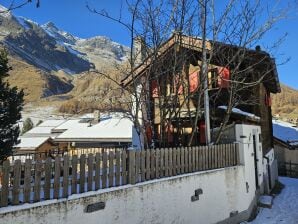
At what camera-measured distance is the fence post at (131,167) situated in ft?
26.3

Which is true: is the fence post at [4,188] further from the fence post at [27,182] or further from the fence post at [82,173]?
the fence post at [82,173]

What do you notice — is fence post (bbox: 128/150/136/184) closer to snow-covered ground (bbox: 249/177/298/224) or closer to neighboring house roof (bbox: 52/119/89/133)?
snow-covered ground (bbox: 249/177/298/224)

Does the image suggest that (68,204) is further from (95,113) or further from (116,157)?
(95,113)

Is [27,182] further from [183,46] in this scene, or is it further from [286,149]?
[286,149]

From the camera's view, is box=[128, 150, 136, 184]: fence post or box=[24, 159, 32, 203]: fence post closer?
box=[24, 159, 32, 203]: fence post

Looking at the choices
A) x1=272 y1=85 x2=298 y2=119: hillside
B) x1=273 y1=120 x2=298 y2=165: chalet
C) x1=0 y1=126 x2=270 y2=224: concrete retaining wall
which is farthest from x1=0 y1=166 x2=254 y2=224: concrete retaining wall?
x1=272 y1=85 x2=298 y2=119: hillside

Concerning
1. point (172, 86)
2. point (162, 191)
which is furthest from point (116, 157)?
point (172, 86)

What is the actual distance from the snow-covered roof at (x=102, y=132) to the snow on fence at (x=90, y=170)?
21080 millimetres

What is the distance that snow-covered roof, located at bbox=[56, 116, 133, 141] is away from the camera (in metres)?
31.8

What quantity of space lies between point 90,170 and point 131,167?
119 centimetres

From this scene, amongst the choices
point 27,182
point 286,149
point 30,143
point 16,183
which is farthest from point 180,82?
point 30,143

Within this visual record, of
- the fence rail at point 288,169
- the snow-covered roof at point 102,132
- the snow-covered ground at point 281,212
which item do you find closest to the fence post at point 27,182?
the snow-covered ground at point 281,212

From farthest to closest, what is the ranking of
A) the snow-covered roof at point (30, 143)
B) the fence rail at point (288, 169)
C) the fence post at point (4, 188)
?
the snow-covered roof at point (30, 143), the fence rail at point (288, 169), the fence post at point (4, 188)

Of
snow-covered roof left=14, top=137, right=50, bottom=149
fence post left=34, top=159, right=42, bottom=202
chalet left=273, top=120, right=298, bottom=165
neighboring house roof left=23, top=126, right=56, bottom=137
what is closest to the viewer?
fence post left=34, top=159, right=42, bottom=202
